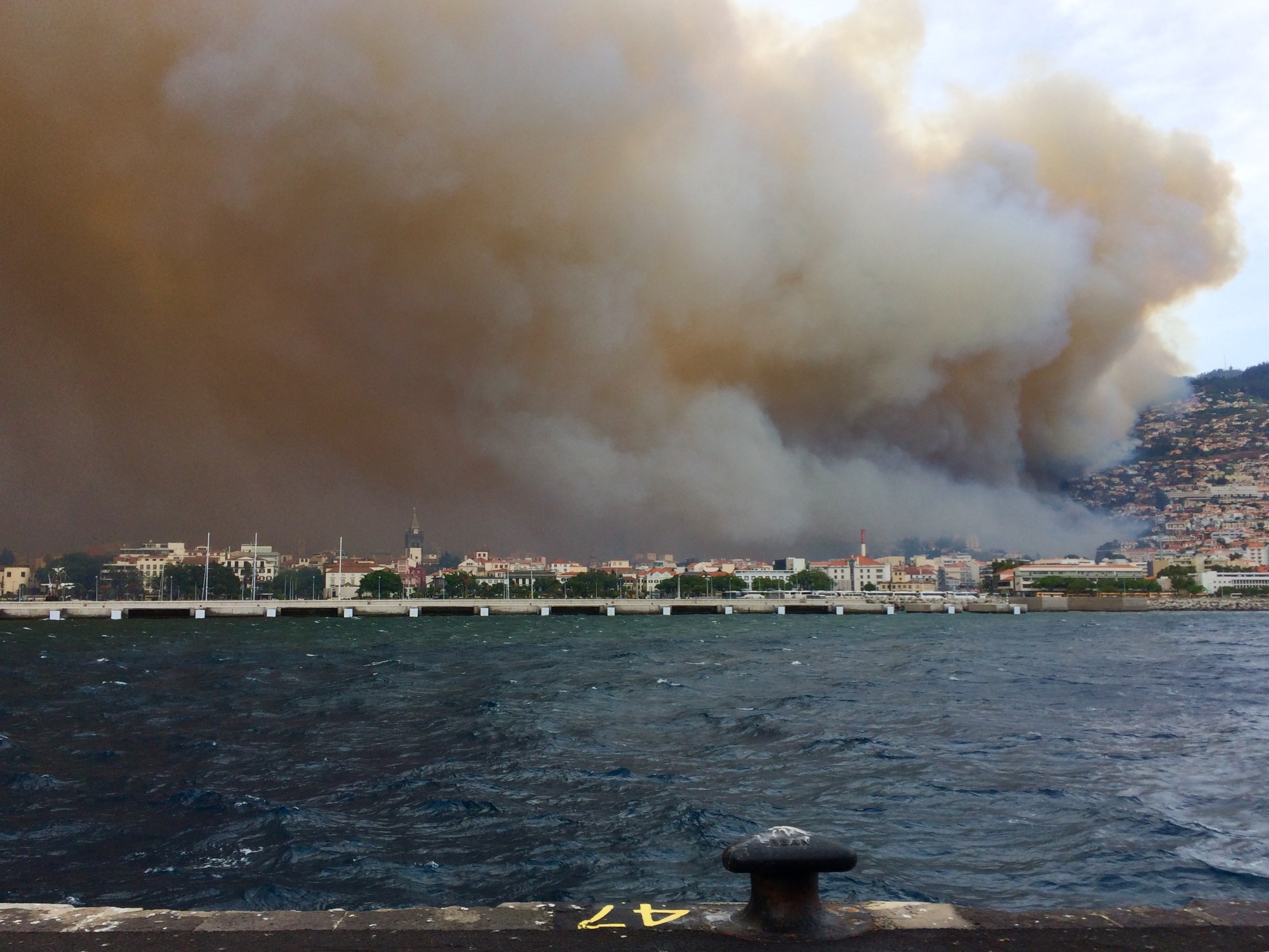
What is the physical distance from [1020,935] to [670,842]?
6.41 meters

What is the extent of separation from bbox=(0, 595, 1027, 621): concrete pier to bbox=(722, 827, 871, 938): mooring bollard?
94260 mm

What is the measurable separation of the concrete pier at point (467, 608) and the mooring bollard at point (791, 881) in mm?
94260

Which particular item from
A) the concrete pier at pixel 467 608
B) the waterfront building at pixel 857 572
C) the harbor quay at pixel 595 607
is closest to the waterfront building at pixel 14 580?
the harbor quay at pixel 595 607

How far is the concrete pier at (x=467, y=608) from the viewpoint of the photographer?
88.4 meters

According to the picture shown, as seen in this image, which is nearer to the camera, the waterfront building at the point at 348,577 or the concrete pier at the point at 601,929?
the concrete pier at the point at 601,929

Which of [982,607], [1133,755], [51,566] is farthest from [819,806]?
[51,566]

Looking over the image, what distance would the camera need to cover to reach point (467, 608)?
100625 millimetres

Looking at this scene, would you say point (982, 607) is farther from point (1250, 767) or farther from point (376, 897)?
point (376, 897)

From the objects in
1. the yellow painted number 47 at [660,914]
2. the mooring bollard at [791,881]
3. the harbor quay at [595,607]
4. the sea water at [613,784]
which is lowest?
the harbor quay at [595,607]

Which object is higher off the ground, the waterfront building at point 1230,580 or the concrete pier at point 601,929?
the concrete pier at point 601,929

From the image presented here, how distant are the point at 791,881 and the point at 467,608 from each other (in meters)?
99.3

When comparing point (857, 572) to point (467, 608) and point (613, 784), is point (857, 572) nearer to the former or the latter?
point (467, 608)

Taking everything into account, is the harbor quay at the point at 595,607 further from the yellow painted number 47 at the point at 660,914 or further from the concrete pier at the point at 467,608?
the yellow painted number 47 at the point at 660,914

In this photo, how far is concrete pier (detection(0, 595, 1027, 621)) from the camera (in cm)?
8838
